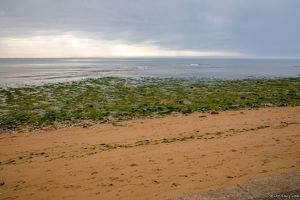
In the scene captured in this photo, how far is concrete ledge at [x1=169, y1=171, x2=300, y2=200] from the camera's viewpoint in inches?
130

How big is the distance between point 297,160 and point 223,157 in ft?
6.17

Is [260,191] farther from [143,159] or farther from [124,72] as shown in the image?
[124,72]

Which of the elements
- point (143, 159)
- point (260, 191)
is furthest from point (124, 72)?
point (260, 191)

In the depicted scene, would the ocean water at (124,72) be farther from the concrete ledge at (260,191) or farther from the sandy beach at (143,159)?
the concrete ledge at (260,191)

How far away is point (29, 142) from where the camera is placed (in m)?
8.61

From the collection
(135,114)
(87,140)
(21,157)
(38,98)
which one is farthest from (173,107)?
(38,98)

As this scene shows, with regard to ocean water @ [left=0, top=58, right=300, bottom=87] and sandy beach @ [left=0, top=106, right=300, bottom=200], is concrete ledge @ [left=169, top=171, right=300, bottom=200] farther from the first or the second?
ocean water @ [left=0, top=58, right=300, bottom=87]

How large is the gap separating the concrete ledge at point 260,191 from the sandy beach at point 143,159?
0.98m

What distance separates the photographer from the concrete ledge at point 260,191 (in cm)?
331

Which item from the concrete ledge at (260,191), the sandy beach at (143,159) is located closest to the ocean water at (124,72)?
the sandy beach at (143,159)

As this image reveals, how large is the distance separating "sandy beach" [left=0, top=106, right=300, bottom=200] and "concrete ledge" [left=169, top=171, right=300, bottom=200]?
0.98 metres

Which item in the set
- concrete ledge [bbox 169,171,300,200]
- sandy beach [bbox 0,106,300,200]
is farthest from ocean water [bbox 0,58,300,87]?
concrete ledge [bbox 169,171,300,200]

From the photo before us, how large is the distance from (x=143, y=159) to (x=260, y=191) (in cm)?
357

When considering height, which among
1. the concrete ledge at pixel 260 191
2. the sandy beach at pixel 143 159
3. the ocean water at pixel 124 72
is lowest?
the sandy beach at pixel 143 159
